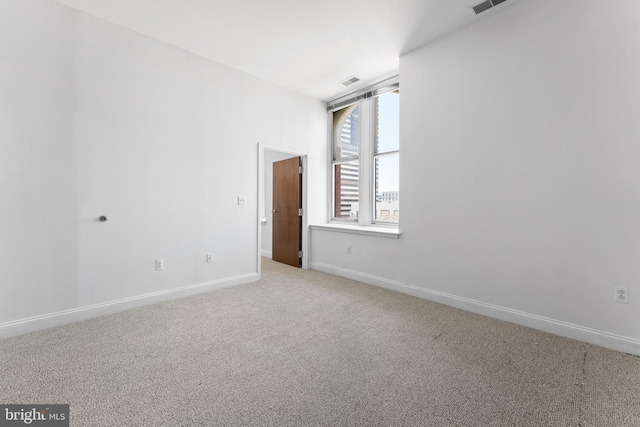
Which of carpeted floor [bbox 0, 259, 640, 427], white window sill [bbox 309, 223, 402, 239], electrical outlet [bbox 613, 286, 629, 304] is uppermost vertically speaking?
white window sill [bbox 309, 223, 402, 239]

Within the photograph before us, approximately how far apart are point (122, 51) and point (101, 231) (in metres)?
1.82

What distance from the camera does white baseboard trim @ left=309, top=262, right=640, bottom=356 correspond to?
7.02 ft

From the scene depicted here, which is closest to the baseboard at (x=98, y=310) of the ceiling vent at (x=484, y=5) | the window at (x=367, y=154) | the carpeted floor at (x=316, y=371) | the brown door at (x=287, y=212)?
the carpeted floor at (x=316, y=371)

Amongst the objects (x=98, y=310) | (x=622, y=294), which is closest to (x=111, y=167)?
(x=98, y=310)

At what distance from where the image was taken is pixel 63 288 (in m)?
Answer: 2.61

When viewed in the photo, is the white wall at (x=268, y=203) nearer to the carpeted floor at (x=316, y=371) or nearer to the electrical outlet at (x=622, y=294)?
the carpeted floor at (x=316, y=371)

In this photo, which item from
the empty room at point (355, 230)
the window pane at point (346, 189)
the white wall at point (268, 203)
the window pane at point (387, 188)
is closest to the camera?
the empty room at point (355, 230)

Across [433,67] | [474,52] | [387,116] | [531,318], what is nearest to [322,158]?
[387,116]

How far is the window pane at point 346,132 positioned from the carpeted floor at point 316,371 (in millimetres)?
2863

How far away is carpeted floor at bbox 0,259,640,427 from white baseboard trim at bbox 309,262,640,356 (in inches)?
3.3

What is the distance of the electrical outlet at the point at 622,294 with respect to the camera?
2125 millimetres

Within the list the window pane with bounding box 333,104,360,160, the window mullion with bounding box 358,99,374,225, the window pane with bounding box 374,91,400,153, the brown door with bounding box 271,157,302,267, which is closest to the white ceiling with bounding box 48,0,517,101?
the window pane with bounding box 374,91,400,153

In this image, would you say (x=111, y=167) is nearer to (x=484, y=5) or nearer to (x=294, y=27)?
(x=294, y=27)

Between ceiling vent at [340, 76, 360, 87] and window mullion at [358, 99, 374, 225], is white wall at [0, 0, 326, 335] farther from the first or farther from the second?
window mullion at [358, 99, 374, 225]
